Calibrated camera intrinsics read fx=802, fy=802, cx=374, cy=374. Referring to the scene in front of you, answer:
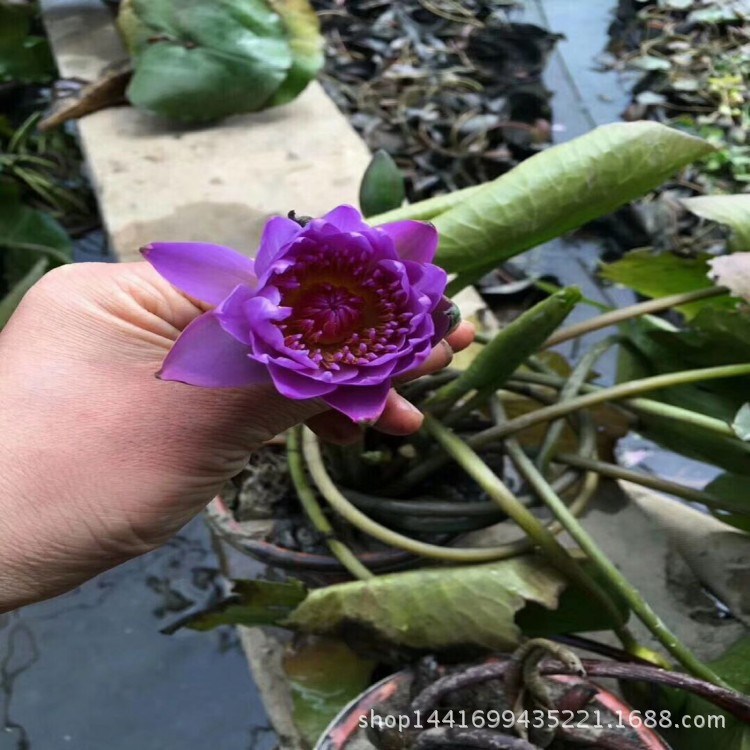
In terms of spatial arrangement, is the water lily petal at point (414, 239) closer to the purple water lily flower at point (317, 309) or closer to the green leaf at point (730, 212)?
the purple water lily flower at point (317, 309)

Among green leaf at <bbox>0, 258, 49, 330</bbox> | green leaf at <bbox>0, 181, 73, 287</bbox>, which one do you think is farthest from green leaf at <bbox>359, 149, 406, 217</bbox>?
green leaf at <bbox>0, 181, 73, 287</bbox>

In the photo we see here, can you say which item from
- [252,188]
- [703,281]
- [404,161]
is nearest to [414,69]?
[404,161]

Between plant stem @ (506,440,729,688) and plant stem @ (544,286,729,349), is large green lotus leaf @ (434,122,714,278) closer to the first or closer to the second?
plant stem @ (544,286,729,349)

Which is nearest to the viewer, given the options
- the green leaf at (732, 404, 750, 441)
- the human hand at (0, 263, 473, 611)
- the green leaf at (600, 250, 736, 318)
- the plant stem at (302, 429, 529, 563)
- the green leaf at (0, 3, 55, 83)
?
the human hand at (0, 263, 473, 611)

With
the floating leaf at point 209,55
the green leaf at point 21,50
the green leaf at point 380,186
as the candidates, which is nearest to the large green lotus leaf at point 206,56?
the floating leaf at point 209,55

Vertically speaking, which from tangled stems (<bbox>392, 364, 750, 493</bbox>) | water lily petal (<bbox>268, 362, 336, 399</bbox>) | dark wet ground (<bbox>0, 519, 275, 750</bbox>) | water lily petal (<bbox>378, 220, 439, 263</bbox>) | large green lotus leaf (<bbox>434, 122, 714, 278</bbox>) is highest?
water lily petal (<bbox>378, 220, 439, 263</bbox>)

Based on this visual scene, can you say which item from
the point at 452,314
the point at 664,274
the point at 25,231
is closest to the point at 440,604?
the point at 452,314
